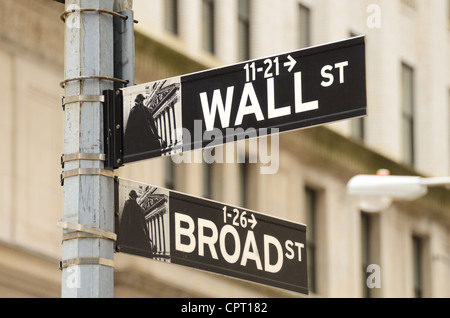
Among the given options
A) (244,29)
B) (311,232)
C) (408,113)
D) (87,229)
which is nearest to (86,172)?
(87,229)

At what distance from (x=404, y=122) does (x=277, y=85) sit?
26.5 meters

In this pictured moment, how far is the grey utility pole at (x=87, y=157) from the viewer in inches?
227

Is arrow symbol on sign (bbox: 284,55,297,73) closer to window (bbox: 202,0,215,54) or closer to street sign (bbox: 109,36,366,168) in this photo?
street sign (bbox: 109,36,366,168)

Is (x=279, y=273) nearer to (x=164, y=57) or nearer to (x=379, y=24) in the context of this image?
(x=164, y=57)

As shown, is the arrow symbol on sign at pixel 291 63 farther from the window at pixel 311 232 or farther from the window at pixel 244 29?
the window at pixel 311 232

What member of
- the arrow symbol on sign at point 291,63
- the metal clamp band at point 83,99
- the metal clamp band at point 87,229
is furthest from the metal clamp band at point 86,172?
the arrow symbol on sign at point 291,63

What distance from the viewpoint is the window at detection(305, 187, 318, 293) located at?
1121 inches

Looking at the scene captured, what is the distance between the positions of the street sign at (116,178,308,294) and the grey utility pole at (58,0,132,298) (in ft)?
0.45

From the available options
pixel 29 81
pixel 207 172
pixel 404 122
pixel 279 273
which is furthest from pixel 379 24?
pixel 279 273

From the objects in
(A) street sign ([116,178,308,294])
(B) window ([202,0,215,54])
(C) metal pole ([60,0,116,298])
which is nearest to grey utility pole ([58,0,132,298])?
(C) metal pole ([60,0,116,298])

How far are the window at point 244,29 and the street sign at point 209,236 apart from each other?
20.6m

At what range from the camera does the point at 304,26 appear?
29109 mm

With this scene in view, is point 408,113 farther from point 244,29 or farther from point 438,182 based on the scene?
point 438,182

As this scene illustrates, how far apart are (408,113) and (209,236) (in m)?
26.4
